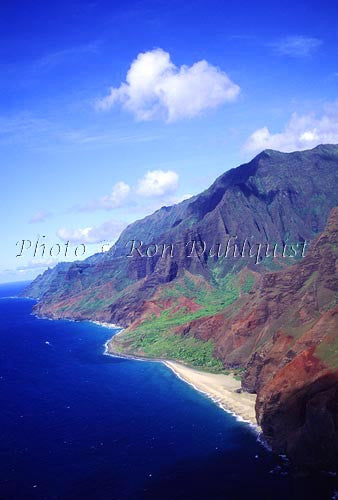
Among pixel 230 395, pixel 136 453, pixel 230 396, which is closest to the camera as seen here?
pixel 136 453

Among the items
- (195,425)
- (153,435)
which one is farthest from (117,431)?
(195,425)

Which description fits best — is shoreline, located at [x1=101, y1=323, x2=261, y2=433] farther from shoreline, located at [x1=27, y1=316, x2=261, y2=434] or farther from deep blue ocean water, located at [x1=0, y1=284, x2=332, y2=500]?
deep blue ocean water, located at [x1=0, y1=284, x2=332, y2=500]

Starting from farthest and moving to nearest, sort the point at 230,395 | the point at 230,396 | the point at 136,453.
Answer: the point at 230,395 → the point at 230,396 → the point at 136,453

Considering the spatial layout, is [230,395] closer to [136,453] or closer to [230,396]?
[230,396]

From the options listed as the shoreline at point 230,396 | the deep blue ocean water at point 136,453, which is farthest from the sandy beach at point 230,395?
the deep blue ocean water at point 136,453

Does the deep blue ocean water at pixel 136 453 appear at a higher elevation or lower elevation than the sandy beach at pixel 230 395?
lower

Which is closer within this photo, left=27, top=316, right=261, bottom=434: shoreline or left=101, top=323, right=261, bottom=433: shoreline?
left=27, top=316, right=261, bottom=434: shoreline

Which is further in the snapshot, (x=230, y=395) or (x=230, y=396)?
(x=230, y=395)

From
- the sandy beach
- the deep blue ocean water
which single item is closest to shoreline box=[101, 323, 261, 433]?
the sandy beach

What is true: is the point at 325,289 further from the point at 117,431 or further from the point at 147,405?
the point at 117,431

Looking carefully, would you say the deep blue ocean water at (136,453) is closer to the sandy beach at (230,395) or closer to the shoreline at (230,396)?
the shoreline at (230,396)

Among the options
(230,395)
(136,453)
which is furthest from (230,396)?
(136,453)
